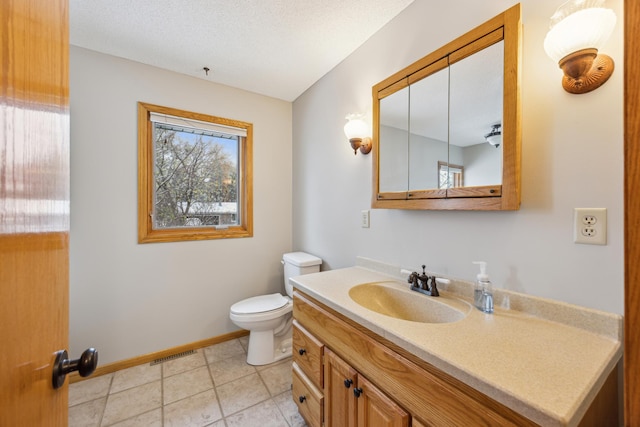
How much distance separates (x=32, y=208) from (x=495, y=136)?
1.37m

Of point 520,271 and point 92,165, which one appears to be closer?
point 520,271

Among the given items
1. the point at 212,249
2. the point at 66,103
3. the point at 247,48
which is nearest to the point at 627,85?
the point at 66,103

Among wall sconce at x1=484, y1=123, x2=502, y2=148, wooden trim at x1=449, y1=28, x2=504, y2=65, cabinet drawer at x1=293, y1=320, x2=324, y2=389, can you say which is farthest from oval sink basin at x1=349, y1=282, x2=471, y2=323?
wooden trim at x1=449, y1=28, x2=504, y2=65

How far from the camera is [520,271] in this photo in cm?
100

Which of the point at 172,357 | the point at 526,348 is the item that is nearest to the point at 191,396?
the point at 172,357

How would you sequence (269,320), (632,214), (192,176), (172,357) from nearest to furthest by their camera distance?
1. (632,214)
2. (269,320)
3. (172,357)
4. (192,176)

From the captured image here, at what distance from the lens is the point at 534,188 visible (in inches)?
37.6

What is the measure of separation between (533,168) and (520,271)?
397 millimetres

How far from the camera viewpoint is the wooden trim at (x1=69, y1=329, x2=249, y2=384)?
1847 mm

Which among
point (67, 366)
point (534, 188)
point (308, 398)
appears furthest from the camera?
point (308, 398)

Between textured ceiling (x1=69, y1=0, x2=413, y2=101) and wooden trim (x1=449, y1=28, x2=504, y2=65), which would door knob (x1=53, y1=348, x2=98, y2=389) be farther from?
textured ceiling (x1=69, y1=0, x2=413, y2=101)

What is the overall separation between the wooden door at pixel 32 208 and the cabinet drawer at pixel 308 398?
956mm

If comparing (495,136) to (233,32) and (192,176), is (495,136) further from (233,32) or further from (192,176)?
(192,176)

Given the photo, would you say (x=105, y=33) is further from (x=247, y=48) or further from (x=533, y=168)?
(x=533, y=168)
